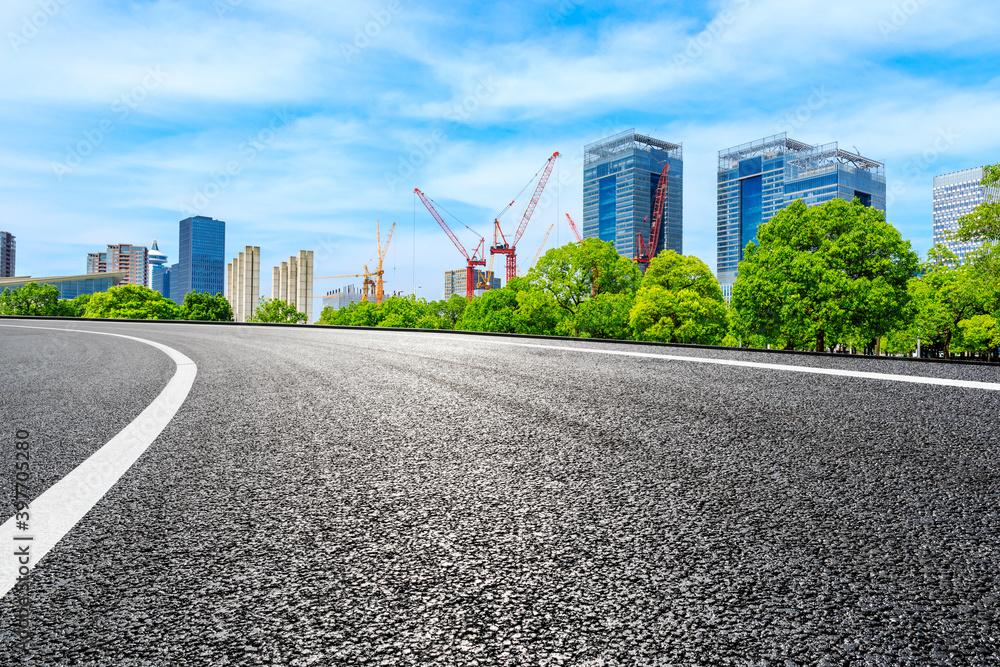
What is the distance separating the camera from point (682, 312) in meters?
45.9

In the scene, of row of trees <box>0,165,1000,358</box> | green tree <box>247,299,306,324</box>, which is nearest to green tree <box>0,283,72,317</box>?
green tree <box>247,299,306,324</box>

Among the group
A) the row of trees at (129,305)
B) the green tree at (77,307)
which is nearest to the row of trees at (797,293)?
the row of trees at (129,305)

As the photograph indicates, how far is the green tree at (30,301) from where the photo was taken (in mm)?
102069

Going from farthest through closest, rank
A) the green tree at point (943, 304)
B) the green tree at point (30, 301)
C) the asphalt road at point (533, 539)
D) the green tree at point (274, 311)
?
the green tree at point (274, 311), the green tree at point (30, 301), the green tree at point (943, 304), the asphalt road at point (533, 539)

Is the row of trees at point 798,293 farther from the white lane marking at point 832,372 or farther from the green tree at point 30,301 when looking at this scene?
the green tree at point 30,301

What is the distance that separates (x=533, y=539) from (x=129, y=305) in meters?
106

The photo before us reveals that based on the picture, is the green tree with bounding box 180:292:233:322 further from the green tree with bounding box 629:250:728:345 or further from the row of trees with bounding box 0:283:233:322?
the green tree with bounding box 629:250:728:345

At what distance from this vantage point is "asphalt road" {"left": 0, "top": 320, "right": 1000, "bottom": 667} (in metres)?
1.35

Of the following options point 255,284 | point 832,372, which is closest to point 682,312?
point 832,372

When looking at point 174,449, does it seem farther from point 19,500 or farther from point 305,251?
point 305,251

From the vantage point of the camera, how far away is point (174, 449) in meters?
3.31

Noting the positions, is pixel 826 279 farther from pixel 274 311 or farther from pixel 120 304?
pixel 274 311

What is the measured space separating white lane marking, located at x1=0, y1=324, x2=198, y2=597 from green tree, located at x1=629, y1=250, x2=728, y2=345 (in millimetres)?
43309

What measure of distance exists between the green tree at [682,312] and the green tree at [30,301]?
103504mm
